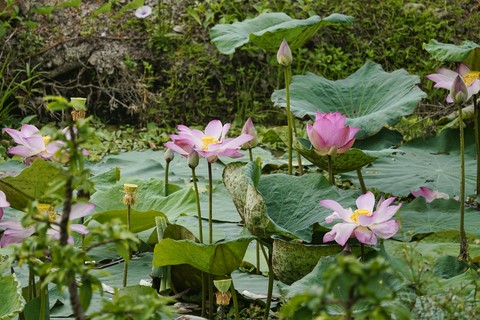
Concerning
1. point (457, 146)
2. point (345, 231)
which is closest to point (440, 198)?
point (457, 146)

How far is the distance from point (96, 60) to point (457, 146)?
7.80 ft

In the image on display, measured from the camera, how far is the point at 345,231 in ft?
5.77

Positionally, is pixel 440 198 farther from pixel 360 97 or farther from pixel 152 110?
pixel 152 110

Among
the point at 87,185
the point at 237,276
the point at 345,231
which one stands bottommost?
the point at 237,276

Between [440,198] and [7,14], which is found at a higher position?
[7,14]

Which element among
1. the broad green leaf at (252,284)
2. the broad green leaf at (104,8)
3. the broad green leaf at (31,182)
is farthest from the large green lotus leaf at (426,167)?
the broad green leaf at (104,8)

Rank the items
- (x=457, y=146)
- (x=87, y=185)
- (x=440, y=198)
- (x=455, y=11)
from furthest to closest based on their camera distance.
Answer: (x=455, y=11) < (x=457, y=146) < (x=440, y=198) < (x=87, y=185)

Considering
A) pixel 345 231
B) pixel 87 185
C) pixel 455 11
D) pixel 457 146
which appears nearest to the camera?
pixel 87 185

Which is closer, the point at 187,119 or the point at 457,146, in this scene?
the point at 457,146

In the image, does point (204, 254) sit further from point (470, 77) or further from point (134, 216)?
point (470, 77)

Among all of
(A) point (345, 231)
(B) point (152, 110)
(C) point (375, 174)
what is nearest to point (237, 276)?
(A) point (345, 231)

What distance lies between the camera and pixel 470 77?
8.27 ft

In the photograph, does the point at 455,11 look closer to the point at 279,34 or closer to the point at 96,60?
the point at 96,60

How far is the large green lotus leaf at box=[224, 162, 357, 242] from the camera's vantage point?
6.26 feet
